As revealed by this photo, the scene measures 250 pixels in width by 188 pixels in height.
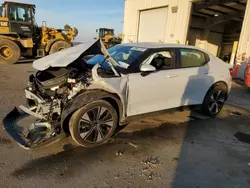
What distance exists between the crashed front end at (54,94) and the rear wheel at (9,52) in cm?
907

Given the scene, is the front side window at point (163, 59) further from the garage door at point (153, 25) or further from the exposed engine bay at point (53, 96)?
the garage door at point (153, 25)

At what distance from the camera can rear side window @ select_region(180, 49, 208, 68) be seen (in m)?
4.25

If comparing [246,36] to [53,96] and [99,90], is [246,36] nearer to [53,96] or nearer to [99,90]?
[99,90]

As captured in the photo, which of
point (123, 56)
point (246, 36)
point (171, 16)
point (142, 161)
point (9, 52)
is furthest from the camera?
point (171, 16)

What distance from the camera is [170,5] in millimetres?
12445

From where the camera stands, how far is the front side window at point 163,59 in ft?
13.1

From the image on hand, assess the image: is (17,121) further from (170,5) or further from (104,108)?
(170,5)

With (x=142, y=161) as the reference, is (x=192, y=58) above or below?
above

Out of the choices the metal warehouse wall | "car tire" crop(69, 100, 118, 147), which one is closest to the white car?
"car tire" crop(69, 100, 118, 147)

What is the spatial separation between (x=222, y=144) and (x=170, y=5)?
1068 cm

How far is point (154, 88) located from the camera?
3.78m

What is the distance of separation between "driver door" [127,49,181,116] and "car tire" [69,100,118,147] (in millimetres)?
405

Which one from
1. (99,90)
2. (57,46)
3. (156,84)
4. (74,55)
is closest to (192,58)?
(156,84)

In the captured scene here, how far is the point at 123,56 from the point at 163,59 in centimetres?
79
